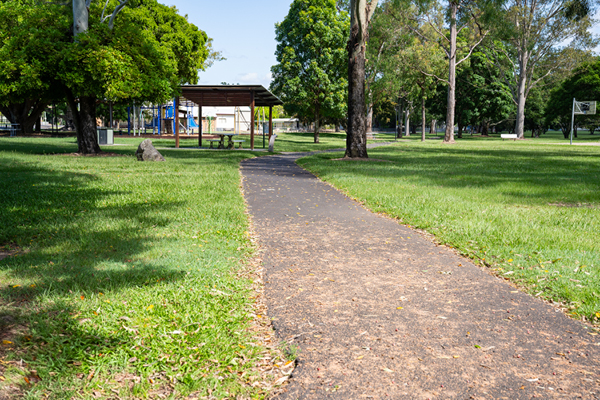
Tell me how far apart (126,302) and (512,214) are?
21.2 feet

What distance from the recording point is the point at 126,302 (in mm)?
3801

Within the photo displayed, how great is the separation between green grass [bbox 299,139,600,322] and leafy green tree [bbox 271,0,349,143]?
25888 millimetres

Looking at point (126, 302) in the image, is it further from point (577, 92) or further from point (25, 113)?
point (577, 92)

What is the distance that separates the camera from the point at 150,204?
807cm

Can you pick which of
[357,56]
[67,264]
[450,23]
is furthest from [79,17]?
[450,23]

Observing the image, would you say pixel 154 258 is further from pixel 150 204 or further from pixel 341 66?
pixel 341 66

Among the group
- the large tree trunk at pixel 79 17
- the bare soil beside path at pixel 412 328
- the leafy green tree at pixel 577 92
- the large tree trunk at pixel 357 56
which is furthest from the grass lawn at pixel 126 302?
the leafy green tree at pixel 577 92

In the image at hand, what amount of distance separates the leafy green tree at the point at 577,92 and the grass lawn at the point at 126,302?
201 feet

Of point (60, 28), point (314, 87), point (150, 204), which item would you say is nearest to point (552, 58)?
point (314, 87)

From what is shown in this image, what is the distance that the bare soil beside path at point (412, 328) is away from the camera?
2.83m

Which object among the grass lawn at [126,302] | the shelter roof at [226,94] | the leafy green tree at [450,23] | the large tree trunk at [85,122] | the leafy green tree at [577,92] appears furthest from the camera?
the leafy green tree at [577,92]

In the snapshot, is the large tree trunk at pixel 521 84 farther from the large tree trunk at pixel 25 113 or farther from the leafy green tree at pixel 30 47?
the large tree trunk at pixel 25 113

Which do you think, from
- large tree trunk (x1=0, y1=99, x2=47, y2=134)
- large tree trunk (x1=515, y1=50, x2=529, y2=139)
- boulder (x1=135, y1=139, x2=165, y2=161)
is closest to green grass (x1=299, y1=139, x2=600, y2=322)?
boulder (x1=135, y1=139, x2=165, y2=161)

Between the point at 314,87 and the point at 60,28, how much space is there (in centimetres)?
2515
